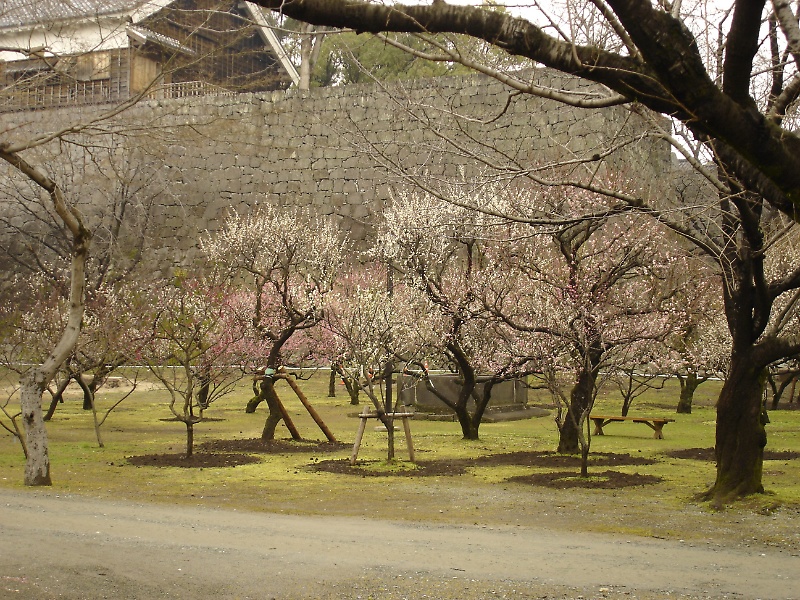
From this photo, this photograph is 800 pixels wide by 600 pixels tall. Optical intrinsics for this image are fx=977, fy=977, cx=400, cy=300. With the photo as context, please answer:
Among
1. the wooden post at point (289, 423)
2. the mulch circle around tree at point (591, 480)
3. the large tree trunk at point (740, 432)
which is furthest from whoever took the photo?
the wooden post at point (289, 423)

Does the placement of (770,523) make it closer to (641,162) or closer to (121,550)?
(121,550)

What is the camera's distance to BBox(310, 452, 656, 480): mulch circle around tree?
10.5 m

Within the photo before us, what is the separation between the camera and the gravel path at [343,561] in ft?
16.5

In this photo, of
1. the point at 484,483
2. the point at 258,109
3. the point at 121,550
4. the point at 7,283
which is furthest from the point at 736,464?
the point at 7,283

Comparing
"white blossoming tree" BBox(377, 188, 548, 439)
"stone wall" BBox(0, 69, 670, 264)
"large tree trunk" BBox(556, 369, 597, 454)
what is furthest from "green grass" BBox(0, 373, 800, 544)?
"stone wall" BBox(0, 69, 670, 264)

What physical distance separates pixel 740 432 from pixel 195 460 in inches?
239

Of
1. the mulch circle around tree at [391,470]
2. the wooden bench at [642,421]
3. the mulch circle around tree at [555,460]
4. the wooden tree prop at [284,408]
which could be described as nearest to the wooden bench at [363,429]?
the mulch circle around tree at [391,470]

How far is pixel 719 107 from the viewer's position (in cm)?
369

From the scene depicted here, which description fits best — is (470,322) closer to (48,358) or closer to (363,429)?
(363,429)

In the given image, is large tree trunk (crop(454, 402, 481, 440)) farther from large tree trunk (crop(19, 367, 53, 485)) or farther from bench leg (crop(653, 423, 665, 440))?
large tree trunk (crop(19, 367, 53, 485))

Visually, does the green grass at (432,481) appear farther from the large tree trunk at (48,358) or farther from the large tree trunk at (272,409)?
the large tree trunk at (272,409)

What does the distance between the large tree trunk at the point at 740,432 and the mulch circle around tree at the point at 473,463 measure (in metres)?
2.33

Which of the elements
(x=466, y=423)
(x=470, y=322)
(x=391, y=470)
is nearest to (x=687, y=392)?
(x=470, y=322)

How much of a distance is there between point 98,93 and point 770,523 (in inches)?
959
